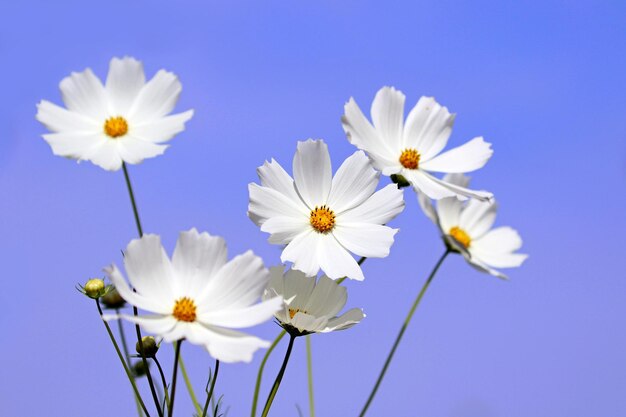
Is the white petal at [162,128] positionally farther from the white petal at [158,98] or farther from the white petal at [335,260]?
the white petal at [335,260]

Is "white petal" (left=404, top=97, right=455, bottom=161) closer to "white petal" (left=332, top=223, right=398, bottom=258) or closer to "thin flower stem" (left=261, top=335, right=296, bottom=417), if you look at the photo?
"white petal" (left=332, top=223, right=398, bottom=258)

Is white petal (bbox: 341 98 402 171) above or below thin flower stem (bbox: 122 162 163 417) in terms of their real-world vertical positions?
above

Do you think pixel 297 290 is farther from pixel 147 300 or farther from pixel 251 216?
pixel 147 300

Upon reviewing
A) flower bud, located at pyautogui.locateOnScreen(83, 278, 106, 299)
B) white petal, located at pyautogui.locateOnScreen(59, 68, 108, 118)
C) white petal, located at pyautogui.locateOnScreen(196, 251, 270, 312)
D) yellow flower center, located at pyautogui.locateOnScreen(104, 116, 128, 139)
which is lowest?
white petal, located at pyautogui.locateOnScreen(196, 251, 270, 312)

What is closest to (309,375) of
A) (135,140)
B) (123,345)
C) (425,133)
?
(123,345)

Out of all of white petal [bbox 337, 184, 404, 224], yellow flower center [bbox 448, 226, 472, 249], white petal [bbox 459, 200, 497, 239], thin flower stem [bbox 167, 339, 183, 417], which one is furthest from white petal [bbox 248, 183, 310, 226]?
white petal [bbox 459, 200, 497, 239]

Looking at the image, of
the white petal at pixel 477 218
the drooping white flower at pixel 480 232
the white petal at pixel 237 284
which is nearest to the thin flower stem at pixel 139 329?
the white petal at pixel 237 284

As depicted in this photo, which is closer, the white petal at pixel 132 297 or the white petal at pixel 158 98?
the white petal at pixel 132 297
